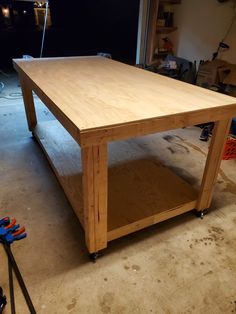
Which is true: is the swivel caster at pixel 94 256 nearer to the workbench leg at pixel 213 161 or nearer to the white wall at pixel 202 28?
the workbench leg at pixel 213 161

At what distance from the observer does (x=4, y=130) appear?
9.15 feet

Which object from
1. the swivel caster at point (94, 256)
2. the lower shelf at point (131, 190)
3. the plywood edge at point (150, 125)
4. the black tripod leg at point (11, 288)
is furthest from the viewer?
the lower shelf at point (131, 190)

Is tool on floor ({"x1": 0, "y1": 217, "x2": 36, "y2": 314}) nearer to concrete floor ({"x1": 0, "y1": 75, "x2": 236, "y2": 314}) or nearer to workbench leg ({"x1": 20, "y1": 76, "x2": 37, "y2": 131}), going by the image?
concrete floor ({"x1": 0, "y1": 75, "x2": 236, "y2": 314})

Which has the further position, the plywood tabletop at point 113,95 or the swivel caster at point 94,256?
the swivel caster at point 94,256

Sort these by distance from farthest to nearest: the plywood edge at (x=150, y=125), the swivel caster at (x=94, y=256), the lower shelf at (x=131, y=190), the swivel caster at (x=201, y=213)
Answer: the swivel caster at (x=201, y=213) < the lower shelf at (x=131, y=190) < the swivel caster at (x=94, y=256) < the plywood edge at (x=150, y=125)

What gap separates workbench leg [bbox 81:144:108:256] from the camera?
1023mm

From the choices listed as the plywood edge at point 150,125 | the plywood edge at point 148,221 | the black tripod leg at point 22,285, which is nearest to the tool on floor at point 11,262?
the black tripod leg at point 22,285

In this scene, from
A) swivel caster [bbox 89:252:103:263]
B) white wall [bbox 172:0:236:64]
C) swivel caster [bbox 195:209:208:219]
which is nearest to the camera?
swivel caster [bbox 89:252:103:263]

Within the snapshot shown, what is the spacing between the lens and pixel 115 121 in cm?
100

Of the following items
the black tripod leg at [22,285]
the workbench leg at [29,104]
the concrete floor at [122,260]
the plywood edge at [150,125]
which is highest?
the plywood edge at [150,125]

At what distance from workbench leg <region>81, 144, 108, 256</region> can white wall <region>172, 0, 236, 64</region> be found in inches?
122

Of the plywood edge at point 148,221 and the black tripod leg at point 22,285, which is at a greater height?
the plywood edge at point 148,221

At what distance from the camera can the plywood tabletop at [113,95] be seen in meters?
1.06

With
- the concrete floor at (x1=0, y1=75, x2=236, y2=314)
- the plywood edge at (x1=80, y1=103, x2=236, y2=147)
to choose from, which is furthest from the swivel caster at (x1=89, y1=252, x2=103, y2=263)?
the plywood edge at (x1=80, y1=103, x2=236, y2=147)
